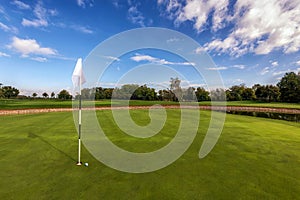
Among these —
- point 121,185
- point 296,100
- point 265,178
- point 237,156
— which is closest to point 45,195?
point 121,185

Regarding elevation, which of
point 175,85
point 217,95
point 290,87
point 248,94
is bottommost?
point 217,95

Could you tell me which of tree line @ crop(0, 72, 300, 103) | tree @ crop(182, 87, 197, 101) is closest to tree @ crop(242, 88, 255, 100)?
tree line @ crop(0, 72, 300, 103)

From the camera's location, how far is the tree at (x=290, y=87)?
65.4 meters

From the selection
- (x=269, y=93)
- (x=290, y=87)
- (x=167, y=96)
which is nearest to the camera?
(x=290, y=87)

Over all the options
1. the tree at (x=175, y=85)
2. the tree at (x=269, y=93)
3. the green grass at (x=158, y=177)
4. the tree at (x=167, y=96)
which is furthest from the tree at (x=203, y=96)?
the green grass at (x=158, y=177)

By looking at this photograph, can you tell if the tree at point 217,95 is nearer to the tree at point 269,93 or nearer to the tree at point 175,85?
the tree at point 269,93

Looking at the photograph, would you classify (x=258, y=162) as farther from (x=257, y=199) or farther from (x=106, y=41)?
(x=106, y=41)

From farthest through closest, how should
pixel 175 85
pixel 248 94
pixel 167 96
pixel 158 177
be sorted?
pixel 175 85 < pixel 167 96 < pixel 248 94 < pixel 158 177

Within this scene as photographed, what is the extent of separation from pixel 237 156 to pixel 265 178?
5.47ft

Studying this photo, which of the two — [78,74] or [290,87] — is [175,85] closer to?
[290,87]

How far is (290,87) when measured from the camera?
68.4 meters

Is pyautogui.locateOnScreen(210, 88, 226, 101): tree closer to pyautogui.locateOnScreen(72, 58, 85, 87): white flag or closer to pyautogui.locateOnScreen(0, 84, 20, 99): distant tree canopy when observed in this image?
pyautogui.locateOnScreen(72, 58, 85, 87): white flag

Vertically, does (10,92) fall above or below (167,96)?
above

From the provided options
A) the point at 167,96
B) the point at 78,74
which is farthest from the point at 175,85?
the point at 78,74
